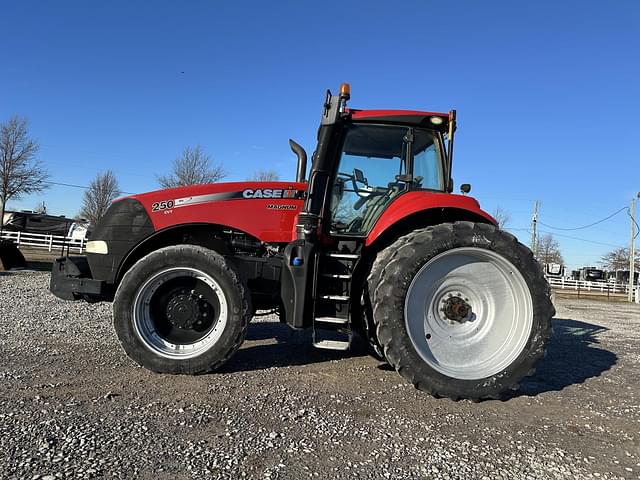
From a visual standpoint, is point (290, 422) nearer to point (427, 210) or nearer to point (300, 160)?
point (427, 210)

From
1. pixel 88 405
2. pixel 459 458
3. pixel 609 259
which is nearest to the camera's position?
pixel 459 458

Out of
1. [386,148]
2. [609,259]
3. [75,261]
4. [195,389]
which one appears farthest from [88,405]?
[609,259]

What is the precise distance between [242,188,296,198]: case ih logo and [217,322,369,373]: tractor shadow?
5.40 feet

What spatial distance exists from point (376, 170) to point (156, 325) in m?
2.53

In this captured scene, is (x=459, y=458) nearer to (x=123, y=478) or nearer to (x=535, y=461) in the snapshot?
(x=535, y=461)

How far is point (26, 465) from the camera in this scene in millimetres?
2186

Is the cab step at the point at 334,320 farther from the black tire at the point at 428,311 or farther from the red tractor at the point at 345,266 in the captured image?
the black tire at the point at 428,311

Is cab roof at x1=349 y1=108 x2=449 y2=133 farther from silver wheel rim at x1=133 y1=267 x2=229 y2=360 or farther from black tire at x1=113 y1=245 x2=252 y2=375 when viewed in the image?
silver wheel rim at x1=133 y1=267 x2=229 y2=360

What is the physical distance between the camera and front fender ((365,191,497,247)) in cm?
379

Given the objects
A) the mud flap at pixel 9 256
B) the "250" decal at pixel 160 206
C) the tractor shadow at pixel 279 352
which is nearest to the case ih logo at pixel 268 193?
the "250" decal at pixel 160 206

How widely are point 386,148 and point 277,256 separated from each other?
1.51 meters

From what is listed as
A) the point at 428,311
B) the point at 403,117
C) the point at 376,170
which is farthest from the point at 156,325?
the point at 403,117

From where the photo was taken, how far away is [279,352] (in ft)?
15.8

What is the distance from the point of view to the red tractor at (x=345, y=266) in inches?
141
